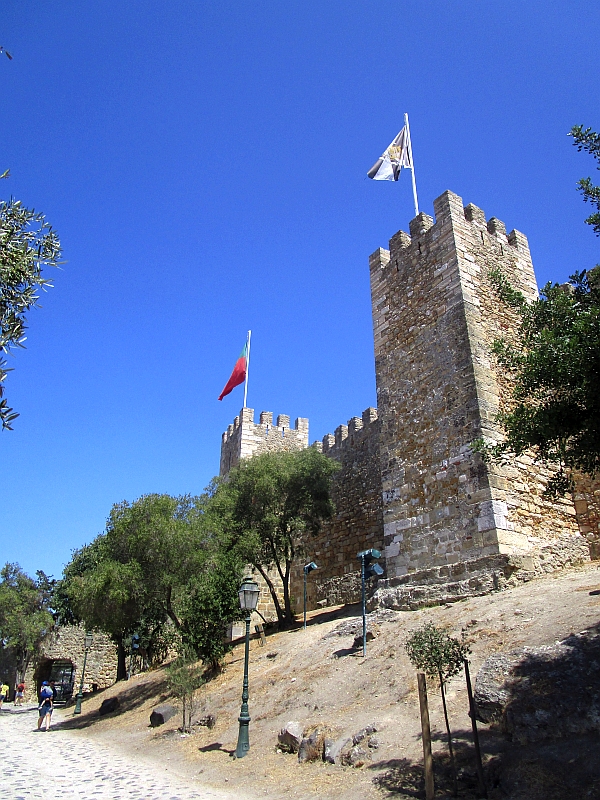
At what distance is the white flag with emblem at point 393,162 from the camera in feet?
52.6

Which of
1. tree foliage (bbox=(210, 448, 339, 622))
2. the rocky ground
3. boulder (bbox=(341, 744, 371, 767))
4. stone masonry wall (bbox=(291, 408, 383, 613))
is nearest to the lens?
the rocky ground

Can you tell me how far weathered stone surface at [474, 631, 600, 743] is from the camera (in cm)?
518

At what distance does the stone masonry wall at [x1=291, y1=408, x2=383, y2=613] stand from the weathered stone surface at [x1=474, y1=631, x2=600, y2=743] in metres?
12.2

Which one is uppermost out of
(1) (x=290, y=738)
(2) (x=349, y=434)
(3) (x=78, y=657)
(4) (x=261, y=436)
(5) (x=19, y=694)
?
(4) (x=261, y=436)

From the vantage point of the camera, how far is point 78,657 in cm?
3008

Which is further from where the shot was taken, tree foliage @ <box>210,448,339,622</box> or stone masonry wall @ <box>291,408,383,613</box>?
stone masonry wall @ <box>291,408,383,613</box>

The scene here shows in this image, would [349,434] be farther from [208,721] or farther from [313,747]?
[313,747]

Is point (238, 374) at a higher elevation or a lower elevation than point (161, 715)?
higher

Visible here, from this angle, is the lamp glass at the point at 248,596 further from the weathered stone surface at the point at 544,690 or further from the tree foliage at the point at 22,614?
the tree foliage at the point at 22,614

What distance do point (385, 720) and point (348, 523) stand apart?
13.5 metres

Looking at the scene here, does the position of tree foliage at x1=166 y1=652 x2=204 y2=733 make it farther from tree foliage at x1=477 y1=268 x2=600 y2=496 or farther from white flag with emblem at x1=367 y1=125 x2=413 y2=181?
white flag with emblem at x1=367 y1=125 x2=413 y2=181

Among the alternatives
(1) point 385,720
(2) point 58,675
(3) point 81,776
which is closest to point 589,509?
(1) point 385,720

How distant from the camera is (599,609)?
7.18 metres

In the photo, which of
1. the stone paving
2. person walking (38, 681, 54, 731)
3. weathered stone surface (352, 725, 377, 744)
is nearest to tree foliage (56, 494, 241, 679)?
person walking (38, 681, 54, 731)
